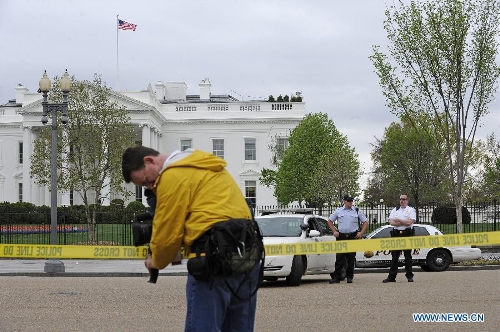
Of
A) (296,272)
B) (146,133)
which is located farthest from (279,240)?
(146,133)

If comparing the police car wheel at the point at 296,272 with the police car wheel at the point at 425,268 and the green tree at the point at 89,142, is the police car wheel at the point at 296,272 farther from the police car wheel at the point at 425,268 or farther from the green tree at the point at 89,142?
the green tree at the point at 89,142

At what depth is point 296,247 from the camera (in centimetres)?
1444

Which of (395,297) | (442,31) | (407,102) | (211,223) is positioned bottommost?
(395,297)

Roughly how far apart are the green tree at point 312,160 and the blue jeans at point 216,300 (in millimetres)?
55820

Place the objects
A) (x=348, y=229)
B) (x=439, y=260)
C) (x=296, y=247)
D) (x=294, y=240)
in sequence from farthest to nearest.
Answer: (x=439, y=260), (x=348, y=229), (x=294, y=240), (x=296, y=247)

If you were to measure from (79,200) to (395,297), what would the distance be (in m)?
67.4

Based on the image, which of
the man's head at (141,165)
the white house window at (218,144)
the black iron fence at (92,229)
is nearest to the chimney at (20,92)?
the white house window at (218,144)

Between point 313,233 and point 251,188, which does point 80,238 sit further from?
point 251,188

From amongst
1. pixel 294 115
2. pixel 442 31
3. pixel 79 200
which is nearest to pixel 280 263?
pixel 442 31

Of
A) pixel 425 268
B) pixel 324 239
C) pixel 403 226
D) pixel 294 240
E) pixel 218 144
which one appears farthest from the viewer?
pixel 218 144

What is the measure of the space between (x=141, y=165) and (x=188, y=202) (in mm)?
436

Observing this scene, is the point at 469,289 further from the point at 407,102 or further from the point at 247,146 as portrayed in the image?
the point at 247,146

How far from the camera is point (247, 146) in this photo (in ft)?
288

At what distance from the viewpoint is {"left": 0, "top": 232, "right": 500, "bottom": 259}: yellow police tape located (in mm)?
13039
